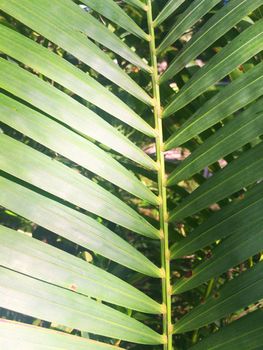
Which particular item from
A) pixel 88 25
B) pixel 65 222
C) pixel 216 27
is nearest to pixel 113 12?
pixel 88 25

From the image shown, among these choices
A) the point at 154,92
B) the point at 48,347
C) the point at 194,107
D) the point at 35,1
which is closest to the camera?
the point at 48,347

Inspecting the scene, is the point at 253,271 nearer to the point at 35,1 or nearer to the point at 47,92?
the point at 47,92

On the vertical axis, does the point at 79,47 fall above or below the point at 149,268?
above

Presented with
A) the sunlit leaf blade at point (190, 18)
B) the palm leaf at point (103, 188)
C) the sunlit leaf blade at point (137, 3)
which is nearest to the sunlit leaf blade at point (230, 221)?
the palm leaf at point (103, 188)

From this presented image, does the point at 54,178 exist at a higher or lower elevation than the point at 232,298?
higher

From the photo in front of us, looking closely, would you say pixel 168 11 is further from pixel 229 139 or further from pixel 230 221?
pixel 230 221

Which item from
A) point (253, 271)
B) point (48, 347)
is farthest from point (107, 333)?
point (253, 271)

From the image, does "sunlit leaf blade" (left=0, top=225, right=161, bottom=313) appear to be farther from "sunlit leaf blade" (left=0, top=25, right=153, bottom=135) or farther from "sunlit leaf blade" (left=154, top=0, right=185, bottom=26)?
"sunlit leaf blade" (left=154, top=0, right=185, bottom=26)
